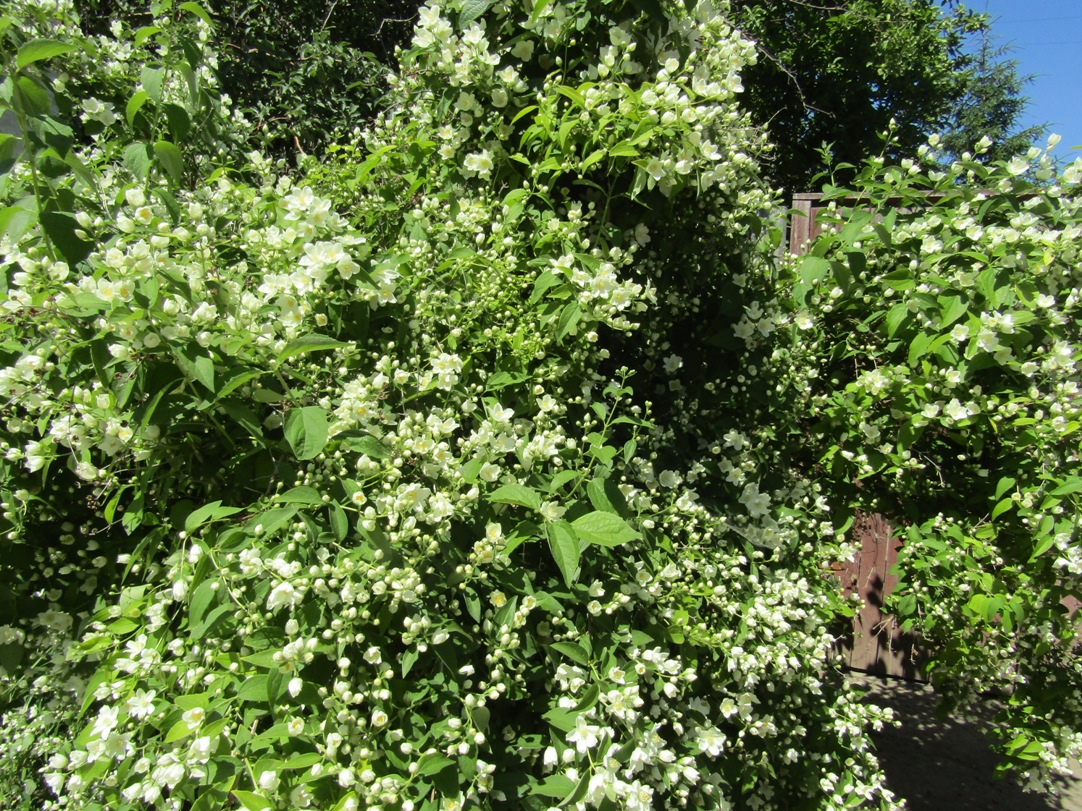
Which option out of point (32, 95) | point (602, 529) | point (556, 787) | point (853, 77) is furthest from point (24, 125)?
point (853, 77)

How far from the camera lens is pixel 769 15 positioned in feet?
35.9

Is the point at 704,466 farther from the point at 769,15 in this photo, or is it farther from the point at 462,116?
the point at 769,15

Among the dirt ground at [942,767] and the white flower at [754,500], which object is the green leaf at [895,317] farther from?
the dirt ground at [942,767]

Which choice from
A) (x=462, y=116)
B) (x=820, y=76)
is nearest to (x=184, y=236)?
(x=462, y=116)

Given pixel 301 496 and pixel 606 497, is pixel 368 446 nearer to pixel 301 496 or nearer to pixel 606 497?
pixel 301 496

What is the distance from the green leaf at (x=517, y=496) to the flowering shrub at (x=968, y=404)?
1.11m

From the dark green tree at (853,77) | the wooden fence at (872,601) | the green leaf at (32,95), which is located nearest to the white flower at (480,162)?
the green leaf at (32,95)

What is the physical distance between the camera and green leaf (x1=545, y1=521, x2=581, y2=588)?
1.29 m

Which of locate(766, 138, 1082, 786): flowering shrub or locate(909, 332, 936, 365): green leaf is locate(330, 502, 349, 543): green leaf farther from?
locate(909, 332, 936, 365): green leaf

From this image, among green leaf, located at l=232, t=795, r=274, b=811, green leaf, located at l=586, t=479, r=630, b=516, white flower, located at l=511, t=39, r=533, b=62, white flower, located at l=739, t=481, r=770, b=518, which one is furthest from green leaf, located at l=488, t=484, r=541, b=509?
white flower, located at l=511, t=39, r=533, b=62

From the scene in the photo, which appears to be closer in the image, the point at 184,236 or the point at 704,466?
the point at 184,236

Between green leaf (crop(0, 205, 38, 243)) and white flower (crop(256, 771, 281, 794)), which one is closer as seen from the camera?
white flower (crop(256, 771, 281, 794))

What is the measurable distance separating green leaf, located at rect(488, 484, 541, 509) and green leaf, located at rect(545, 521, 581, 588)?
54 millimetres

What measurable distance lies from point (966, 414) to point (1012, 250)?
1.72 ft
